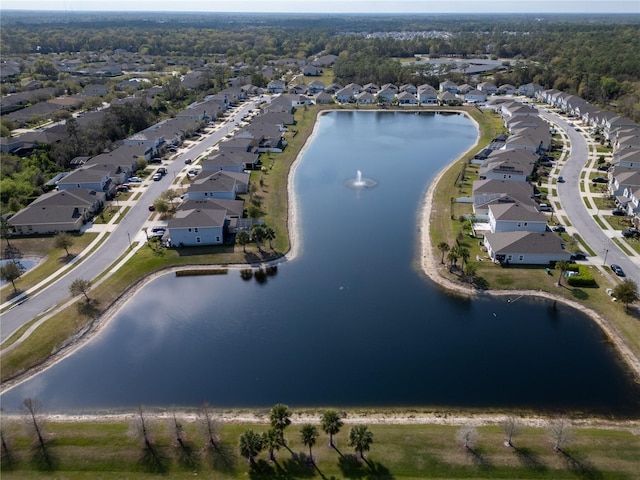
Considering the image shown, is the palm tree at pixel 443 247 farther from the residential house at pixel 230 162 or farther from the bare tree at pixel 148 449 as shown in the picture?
the residential house at pixel 230 162

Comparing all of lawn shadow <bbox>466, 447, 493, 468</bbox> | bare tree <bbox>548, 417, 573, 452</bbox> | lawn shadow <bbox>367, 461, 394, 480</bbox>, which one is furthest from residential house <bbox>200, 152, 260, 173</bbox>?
bare tree <bbox>548, 417, 573, 452</bbox>

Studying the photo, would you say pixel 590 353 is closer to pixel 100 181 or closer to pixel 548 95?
pixel 100 181

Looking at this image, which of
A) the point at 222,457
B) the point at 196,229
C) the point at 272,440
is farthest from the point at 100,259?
the point at 272,440

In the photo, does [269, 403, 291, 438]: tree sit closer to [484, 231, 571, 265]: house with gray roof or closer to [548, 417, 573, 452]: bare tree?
[548, 417, 573, 452]: bare tree

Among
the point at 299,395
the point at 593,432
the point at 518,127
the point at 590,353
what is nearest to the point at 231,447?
the point at 299,395

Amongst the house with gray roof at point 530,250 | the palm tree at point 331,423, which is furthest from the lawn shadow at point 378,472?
the house with gray roof at point 530,250

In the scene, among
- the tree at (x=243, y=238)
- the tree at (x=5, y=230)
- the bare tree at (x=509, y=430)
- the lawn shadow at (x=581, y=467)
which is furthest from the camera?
the tree at (x=5, y=230)
